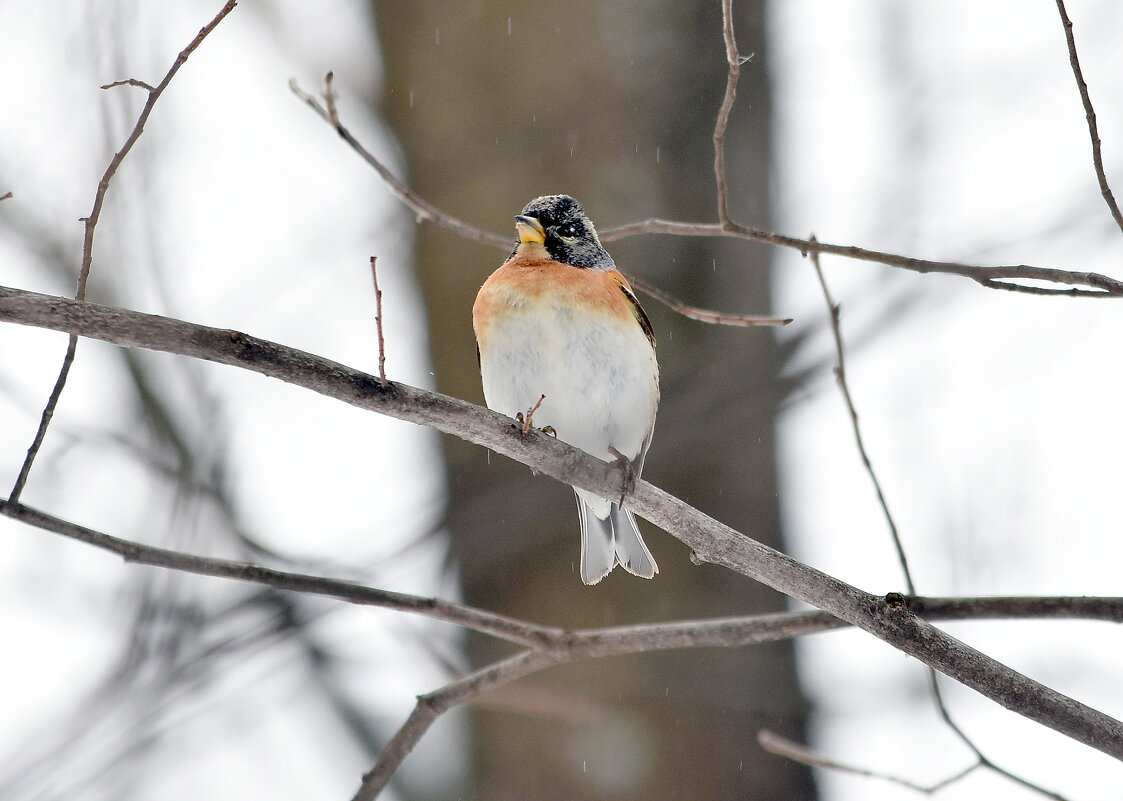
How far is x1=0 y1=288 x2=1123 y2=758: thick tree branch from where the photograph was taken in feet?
6.47

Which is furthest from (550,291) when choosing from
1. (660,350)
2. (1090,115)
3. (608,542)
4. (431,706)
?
(1090,115)

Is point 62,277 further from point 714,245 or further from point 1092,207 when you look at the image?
point 1092,207

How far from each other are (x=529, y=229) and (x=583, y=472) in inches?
79.8

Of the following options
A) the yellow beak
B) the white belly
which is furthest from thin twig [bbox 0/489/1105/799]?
the yellow beak

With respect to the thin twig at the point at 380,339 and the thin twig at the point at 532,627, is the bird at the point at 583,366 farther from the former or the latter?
the thin twig at the point at 380,339

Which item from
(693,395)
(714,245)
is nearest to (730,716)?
(693,395)

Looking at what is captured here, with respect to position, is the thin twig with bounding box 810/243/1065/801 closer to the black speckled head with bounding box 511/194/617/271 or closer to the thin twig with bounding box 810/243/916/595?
the thin twig with bounding box 810/243/916/595

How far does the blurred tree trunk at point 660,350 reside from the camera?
462cm

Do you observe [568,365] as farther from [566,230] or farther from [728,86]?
[728,86]

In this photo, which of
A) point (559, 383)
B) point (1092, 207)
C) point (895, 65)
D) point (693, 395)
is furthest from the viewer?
point (895, 65)

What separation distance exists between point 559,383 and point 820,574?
5.82 ft

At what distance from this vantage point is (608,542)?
13.6 feet

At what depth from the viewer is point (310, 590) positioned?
2520 mm

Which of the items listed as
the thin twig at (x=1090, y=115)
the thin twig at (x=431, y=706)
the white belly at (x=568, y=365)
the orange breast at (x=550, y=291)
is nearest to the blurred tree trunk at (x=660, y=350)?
the white belly at (x=568, y=365)
